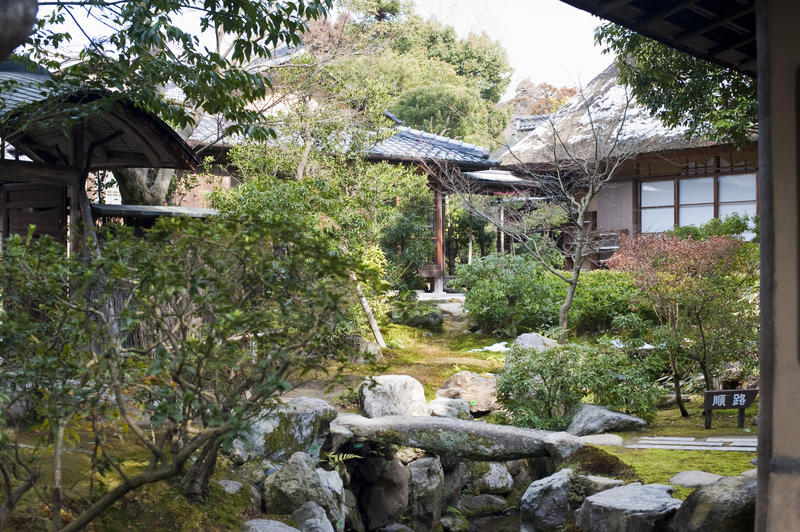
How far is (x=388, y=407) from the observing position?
376 inches

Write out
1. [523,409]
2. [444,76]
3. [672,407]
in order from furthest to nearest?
1. [444,76]
2. [672,407]
3. [523,409]

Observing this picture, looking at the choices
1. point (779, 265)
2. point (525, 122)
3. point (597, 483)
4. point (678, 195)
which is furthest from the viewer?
point (525, 122)

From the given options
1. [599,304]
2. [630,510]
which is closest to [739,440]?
[630,510]

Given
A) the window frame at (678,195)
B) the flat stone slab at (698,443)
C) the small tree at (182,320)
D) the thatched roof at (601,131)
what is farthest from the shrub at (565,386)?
the window frame at (678,195)

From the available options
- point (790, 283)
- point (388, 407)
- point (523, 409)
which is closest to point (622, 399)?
point (523, 409)

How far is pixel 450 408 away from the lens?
32.9 ft

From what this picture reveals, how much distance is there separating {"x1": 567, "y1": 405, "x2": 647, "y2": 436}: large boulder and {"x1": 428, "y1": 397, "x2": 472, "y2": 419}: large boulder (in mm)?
1672

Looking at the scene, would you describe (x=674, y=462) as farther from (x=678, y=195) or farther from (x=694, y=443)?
(x=678, y=195)

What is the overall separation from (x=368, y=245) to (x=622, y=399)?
5.92 metres

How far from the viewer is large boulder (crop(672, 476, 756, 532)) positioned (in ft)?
16.5

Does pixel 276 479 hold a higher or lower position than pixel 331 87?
lower

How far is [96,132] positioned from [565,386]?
20.6 feet

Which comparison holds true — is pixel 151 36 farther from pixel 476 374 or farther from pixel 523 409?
pixel 476 374

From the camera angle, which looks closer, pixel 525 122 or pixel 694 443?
pixel 694 443
